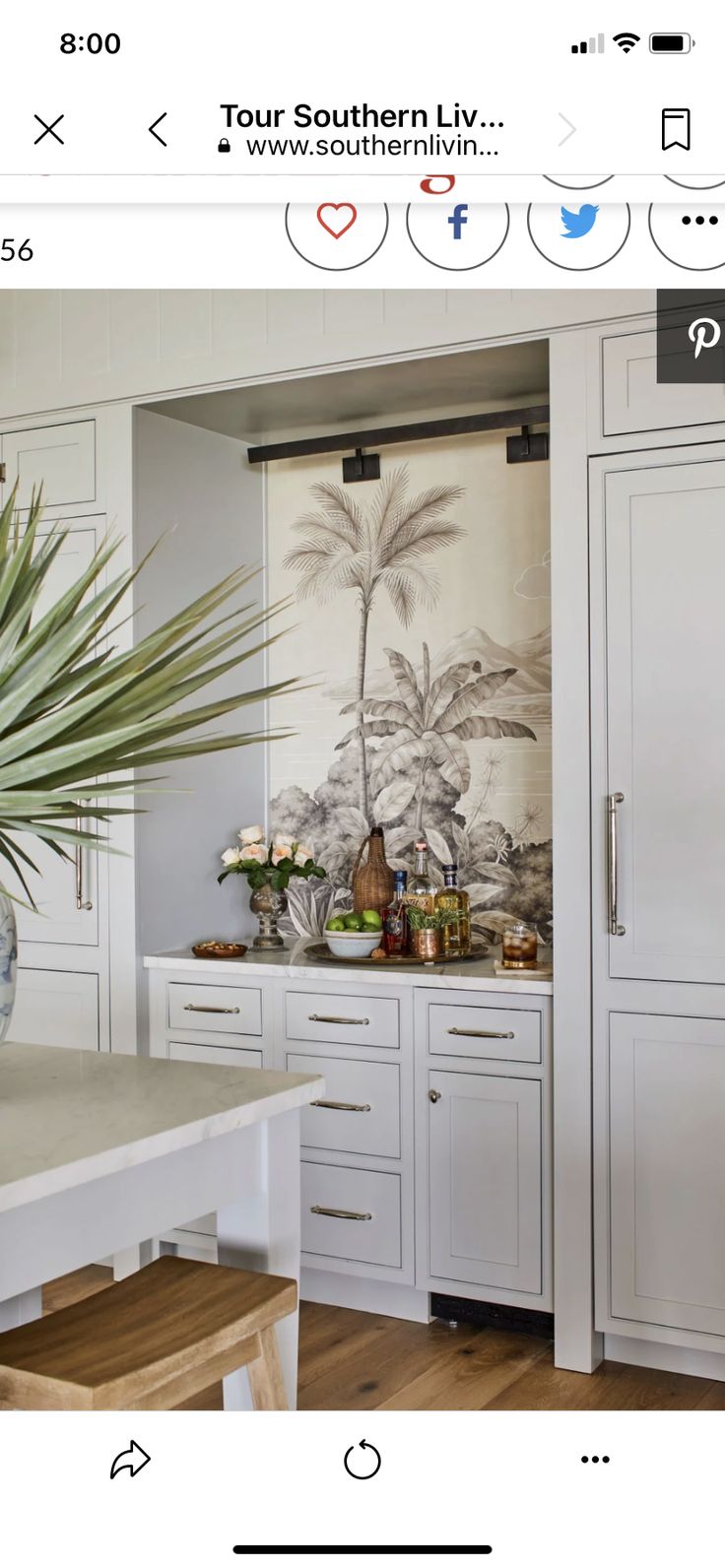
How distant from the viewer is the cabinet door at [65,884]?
346 cm

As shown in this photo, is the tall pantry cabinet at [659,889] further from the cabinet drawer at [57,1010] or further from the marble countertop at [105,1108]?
the cabinet drawer at [57,1010]

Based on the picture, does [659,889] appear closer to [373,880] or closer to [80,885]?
[373,880]

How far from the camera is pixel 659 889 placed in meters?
2.69

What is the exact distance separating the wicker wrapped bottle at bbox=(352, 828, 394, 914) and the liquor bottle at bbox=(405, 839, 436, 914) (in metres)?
0.06

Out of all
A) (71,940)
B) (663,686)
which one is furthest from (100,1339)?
(71,940)

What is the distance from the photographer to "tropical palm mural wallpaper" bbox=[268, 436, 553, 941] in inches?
135

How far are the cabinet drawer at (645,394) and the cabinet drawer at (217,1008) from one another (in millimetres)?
1608
